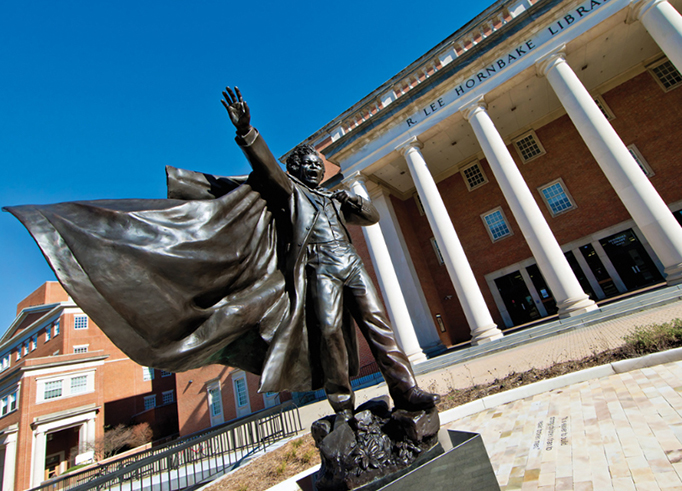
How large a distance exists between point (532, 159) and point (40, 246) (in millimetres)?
23299

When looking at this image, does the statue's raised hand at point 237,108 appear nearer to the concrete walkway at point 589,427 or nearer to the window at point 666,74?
the concrete walkway at point 589,427

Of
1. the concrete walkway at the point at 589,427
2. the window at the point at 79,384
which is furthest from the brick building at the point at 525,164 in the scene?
the window at the point at 79,384

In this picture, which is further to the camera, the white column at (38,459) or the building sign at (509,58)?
the white column at (38,459)

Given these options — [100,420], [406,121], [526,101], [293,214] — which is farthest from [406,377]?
[100,420]

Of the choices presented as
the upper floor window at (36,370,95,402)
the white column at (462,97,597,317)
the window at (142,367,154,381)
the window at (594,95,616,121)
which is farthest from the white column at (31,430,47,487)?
the window at (594,95,616,121)

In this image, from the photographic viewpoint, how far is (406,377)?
2658mm

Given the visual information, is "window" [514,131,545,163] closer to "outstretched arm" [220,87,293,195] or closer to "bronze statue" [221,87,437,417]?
"bronze statue" [221,87,437,417]

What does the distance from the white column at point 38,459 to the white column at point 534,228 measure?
3784cm

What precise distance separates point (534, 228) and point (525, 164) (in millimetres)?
9312

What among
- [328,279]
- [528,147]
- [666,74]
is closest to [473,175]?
[528,147]

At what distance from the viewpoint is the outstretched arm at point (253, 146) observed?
2.73 m

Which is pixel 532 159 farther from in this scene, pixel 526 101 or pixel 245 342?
pixel 245 342

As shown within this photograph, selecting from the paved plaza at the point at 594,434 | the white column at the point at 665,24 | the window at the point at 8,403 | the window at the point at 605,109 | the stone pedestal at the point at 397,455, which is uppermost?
the window at the point at 605,109

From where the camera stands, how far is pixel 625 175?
11648mm
